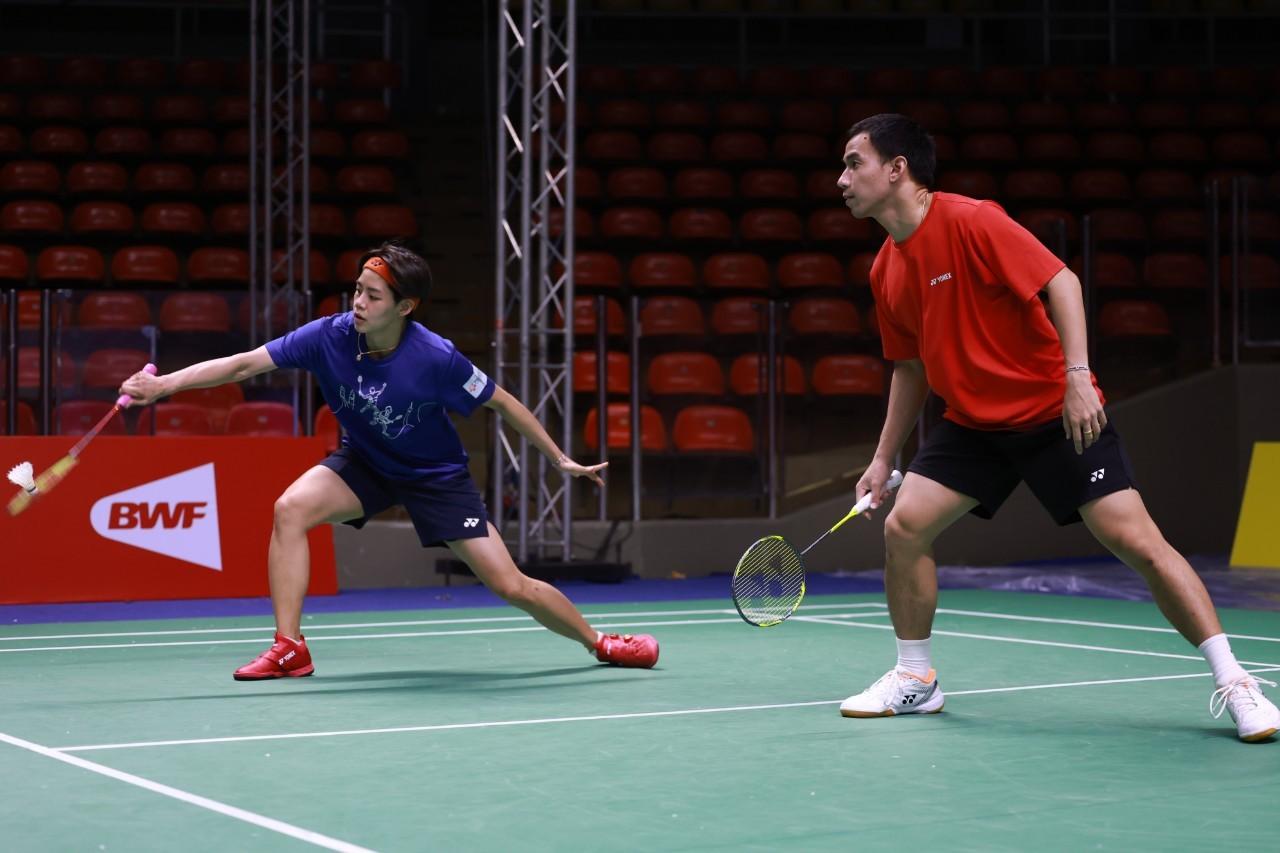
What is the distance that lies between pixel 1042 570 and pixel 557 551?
360 centimetres

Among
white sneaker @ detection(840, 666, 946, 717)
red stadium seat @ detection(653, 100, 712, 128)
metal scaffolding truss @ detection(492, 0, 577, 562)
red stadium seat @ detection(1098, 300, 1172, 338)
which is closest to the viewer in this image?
white sneaker @ detection(840, 666, 946, 717)

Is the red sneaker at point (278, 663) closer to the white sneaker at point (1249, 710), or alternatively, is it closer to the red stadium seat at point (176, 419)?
the white sneaker at point (1249, 710)

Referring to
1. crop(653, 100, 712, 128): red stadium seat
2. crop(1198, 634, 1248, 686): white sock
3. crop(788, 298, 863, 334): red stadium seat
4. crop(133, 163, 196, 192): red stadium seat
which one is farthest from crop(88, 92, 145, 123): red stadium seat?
crop(1198, 634, 1248, 686): white sock

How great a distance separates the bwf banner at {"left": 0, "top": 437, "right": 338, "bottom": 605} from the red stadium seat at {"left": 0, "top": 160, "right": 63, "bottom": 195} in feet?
24.4

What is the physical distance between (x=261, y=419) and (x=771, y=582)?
641 cm

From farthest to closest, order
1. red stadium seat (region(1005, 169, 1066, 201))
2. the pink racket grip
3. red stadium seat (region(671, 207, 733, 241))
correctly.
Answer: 1. red stadium seat (region(1005, 169, 1066, 201))
2. red stadium seat (region(671, 207, 733, 241))
3. the pink racket grip

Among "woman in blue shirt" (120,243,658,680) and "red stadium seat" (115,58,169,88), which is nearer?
"woman in blue shirt" (120,243,658,680)

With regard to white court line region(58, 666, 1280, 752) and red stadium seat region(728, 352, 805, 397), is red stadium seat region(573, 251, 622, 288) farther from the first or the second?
white court line region(58, 666, 1280, 752)

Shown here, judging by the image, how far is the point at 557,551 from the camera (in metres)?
13.1

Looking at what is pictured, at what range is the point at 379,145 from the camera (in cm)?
1862

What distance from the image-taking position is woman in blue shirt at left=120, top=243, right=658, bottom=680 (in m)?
6.88

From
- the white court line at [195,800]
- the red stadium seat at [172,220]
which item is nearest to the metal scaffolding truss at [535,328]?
the red stadium seat at [172,220]

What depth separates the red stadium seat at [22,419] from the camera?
11.3 metres

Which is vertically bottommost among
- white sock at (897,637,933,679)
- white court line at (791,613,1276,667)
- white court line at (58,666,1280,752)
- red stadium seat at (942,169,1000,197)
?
white court line at (791,613,1276,667)
